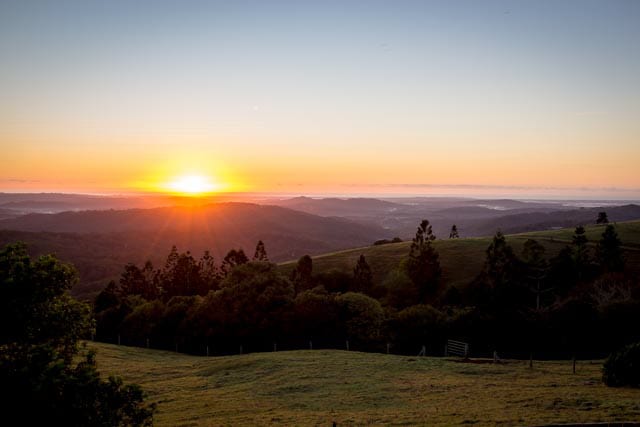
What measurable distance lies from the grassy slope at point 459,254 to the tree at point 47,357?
325 ft

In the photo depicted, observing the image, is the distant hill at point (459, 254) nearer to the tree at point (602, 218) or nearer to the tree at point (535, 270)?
the tree at point (602, 218)

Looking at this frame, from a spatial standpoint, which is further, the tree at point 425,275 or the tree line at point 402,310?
the tree at point 425,275

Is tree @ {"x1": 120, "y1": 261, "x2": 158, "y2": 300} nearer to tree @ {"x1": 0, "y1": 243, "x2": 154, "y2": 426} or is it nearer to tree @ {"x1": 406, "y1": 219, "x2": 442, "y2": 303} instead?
tree @ {"x1": 406, "y1": 219, "x2": 442, "y2": 303}

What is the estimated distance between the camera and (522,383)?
33031 mm

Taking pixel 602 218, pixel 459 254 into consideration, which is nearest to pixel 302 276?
pixel 459 254

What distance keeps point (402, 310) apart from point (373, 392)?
38673mm

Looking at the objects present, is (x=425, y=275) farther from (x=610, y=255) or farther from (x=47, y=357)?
(x=47, y=357)

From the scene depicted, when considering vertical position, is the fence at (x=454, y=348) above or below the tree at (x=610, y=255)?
below

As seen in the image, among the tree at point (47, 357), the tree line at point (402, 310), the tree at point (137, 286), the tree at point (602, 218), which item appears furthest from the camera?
the tree at point (602, 218)

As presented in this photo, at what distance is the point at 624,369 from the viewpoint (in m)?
30.3

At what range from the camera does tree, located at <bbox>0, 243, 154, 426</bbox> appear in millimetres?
15227

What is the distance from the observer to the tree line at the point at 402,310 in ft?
180

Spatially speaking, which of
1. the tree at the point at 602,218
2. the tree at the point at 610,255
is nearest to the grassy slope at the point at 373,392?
the tree at the point at 610,255

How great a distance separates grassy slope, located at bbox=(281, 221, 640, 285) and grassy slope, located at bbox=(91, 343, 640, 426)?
71.7 metres
